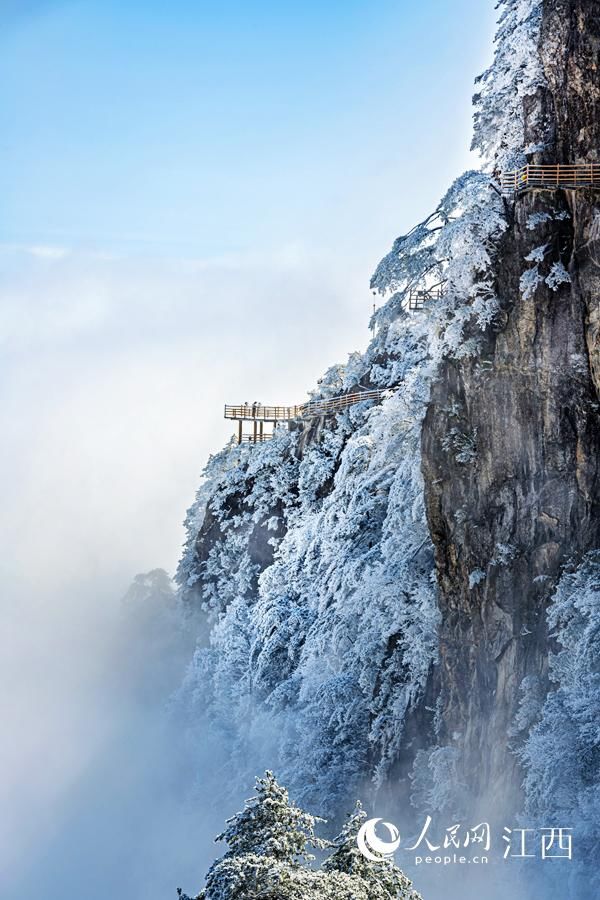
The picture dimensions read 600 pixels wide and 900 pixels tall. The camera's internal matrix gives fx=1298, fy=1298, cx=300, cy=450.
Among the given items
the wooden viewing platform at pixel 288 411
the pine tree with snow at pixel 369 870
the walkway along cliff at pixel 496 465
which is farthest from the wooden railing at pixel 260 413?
the pine tree with snow at pixel 369 870

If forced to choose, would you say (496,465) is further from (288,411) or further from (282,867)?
(288,411)

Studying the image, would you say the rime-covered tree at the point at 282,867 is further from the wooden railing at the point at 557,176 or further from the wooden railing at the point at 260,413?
the wooden railing at the point at 260,413

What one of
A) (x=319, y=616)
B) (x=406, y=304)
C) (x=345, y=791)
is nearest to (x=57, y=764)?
(x=319, y=616)

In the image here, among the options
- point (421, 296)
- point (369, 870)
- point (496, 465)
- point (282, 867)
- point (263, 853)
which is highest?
point (421, 296)

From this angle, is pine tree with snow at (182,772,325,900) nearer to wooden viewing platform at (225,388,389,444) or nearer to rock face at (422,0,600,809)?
rock face at (422,0,600,809)

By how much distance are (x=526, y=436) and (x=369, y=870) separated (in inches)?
574

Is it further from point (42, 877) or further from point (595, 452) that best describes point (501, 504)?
point (42, 877)

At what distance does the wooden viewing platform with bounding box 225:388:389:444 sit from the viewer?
54.3 metres

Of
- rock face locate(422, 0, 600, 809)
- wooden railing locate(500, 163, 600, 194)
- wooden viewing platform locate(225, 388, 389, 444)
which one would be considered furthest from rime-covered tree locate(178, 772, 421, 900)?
wooden viewing platform locate(225, 388, 389, 444)

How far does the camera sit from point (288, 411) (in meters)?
60.9

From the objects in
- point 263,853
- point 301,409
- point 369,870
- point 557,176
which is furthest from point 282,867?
point 301,409

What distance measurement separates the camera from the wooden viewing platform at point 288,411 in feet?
178

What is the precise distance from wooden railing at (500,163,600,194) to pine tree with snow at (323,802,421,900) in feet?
57.5

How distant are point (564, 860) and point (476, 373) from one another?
38.7 ft
